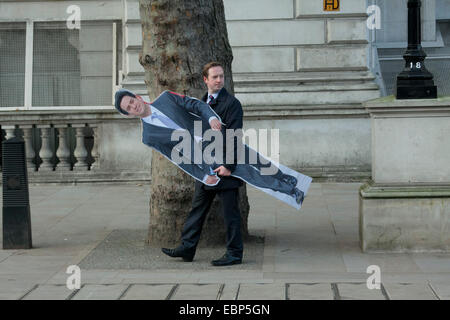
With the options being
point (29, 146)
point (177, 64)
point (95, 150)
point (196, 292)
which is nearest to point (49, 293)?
point (196, 292)

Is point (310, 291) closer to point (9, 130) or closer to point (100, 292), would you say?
point (100, 292)

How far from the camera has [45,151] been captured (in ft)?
47.8

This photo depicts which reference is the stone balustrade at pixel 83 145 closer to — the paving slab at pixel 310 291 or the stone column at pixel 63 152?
the stone column at pixel 63 152

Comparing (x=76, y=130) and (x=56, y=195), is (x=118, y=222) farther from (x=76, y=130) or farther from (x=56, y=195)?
(x=76, y=130)

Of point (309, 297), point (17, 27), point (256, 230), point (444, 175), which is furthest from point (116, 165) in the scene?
point (309, 297)

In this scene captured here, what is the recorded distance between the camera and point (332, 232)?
9875mm

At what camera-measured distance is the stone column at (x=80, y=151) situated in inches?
570

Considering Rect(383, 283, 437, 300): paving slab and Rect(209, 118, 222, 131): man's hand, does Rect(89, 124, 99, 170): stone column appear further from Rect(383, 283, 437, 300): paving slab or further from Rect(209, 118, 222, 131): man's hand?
Rect(383, 283, 437, 300): paving slab

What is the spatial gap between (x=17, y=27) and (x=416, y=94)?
9.07m

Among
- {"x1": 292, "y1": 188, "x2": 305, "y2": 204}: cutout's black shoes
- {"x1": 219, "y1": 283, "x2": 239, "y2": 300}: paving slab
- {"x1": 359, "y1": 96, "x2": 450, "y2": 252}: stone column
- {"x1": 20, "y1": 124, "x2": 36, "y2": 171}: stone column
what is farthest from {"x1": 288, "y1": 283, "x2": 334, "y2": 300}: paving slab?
{"x1": 20, "y1": 124, "x2": 36, "y2": 171}: stone column

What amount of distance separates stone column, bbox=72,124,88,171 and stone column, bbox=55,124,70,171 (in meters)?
0.16

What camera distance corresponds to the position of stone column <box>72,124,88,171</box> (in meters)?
14.5

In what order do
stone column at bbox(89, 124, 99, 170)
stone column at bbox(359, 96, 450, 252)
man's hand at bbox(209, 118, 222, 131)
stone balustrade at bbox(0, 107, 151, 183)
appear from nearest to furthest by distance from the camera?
1. man's hand at bbox(209, 118, 222, 131)
2. stone column at bbox(359, 96, 450, 252)
3. stone balustrade at bbox(0, 107, 151, 183)
4. stone column at bbox(89, 124, 99, 170)
